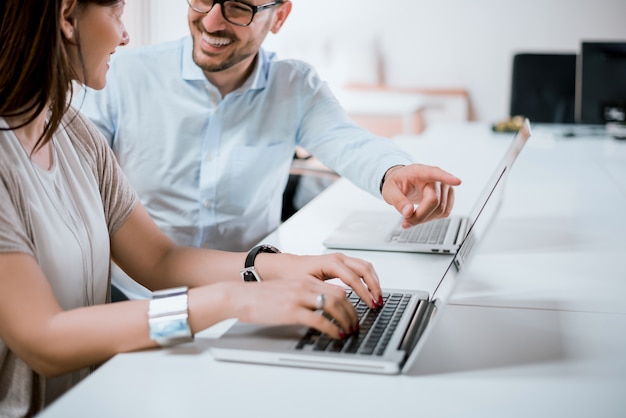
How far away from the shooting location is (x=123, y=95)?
1862 millimetres

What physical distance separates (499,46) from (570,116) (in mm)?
1294

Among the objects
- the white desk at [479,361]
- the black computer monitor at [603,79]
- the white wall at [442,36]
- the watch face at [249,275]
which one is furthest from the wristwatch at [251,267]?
the white wall at [442,36]

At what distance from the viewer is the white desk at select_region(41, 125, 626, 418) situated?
2.67ft

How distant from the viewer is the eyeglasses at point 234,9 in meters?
1.76

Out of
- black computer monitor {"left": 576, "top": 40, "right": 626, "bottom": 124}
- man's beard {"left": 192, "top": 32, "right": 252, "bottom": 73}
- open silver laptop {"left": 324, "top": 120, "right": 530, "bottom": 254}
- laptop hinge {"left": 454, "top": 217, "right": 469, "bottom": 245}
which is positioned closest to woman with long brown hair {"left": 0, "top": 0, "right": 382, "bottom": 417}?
open silver laptop {"left": 324, "top": 120, "right": 530, "bottom": 254}

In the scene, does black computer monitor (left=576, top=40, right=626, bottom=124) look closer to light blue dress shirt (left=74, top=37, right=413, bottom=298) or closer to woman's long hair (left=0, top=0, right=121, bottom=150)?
light blue dress shirt (left=74, top=37, right=413, bottom=298)

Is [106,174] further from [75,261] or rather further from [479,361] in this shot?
[479,361]

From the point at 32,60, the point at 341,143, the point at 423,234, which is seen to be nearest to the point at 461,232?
the point at 423,234

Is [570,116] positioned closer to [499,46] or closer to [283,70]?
[499,46]

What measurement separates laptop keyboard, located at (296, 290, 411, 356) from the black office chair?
3.47 m

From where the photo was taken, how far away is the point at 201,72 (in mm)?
1851

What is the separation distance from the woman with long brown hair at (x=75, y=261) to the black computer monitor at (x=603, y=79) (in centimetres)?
255

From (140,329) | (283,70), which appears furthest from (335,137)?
(140,329)

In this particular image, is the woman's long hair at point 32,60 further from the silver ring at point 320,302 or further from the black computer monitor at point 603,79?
the black computer monitor at point 603,79
